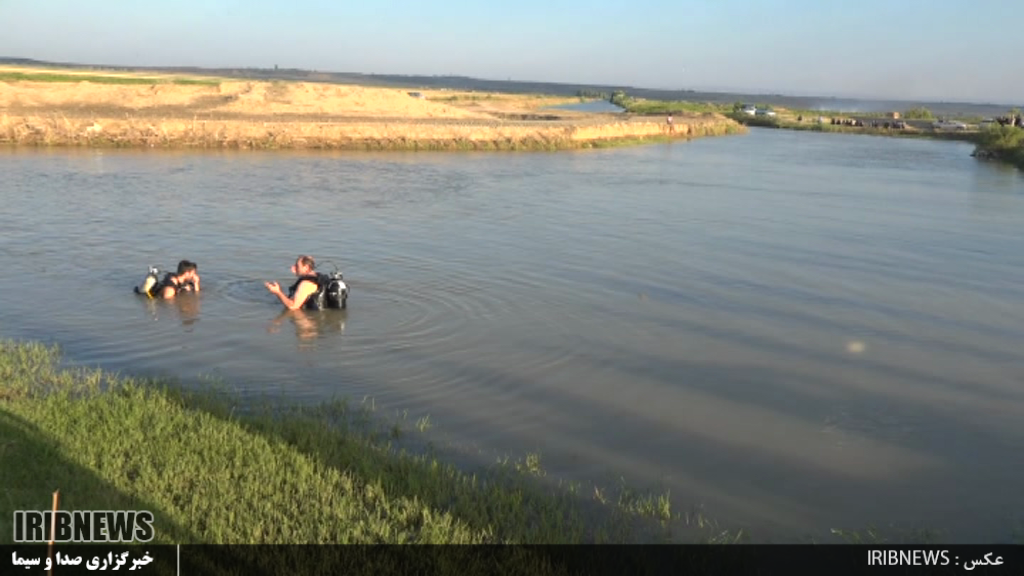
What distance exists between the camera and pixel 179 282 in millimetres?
13453

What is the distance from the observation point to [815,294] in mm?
15203

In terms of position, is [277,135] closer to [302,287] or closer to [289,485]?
[302,287]

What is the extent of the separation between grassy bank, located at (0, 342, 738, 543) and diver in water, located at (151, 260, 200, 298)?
4.51 meters

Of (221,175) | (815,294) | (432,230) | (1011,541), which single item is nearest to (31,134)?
(221,175)

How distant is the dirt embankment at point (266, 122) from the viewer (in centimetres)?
3516

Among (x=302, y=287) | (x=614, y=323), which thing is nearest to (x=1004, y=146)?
(x=614, y=323)

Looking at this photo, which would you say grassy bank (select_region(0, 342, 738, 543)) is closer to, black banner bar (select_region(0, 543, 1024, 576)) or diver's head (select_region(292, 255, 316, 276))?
black banner bar (select_region(0, 543, 1024, 576))

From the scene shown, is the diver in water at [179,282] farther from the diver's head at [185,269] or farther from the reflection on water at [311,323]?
the reflection on water at [311,323]

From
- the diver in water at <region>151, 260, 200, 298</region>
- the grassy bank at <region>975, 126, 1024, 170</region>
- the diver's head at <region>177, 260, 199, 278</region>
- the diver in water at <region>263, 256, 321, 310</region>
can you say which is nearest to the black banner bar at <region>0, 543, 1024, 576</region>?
the diver in water at <region>263, 256, 321, 310</region>

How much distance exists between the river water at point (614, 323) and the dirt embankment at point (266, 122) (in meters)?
8.50

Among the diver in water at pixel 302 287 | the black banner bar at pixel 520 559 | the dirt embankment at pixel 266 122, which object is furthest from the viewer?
the dirt embankment at pixel 266 122

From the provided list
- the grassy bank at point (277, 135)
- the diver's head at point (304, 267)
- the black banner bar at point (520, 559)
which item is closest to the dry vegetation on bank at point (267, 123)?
the grassy bank at point (277, 135)

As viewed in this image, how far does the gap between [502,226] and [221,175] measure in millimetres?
10760

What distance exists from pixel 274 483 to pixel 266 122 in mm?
35364
